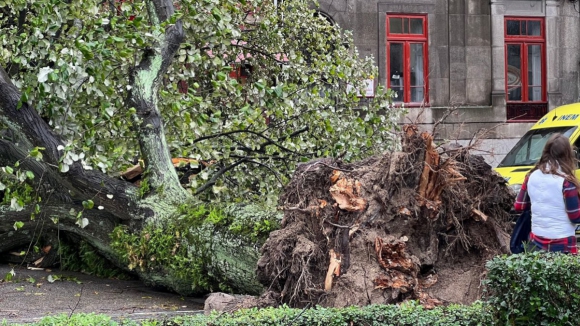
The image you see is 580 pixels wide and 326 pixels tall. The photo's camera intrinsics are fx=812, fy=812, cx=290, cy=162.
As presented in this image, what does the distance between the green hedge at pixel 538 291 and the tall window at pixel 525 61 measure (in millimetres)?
20973

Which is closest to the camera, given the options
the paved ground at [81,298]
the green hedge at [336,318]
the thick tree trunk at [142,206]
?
the green hedge at [336,318]

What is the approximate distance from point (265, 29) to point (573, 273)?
8570mm

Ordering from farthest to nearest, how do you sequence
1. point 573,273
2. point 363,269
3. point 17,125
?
1. point 17,125
2. point 363,269
3. point 573,273

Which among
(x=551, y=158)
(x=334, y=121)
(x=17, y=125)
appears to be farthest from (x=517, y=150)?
(x=17, y=125)

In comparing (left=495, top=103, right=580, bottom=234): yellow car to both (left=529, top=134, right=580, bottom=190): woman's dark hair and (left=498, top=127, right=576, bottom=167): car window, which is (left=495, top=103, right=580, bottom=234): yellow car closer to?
(left=498, top=127, right=576, bottom=167): car window

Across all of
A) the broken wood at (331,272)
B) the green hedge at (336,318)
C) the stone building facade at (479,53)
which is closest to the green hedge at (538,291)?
the green hedge at (336,318)

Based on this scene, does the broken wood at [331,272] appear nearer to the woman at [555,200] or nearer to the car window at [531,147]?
the woman at [555,200]

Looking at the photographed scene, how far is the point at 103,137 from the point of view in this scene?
34.2ft

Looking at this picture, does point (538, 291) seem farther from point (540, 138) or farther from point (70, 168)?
point (540, 138)

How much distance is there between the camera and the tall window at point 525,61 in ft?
84.7

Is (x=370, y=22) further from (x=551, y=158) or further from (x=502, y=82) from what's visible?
(x=551, y=158)

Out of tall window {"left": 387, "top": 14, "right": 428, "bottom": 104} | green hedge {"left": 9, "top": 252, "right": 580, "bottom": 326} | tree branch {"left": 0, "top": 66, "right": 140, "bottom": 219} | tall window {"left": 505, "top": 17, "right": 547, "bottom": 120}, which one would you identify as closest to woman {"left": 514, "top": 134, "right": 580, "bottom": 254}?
green hedge {"left": 9, "top": 252, "right": 580, "bottom": 326}

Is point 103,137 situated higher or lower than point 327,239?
higher

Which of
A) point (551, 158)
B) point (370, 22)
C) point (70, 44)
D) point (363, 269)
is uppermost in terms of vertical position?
point (370, 22)
